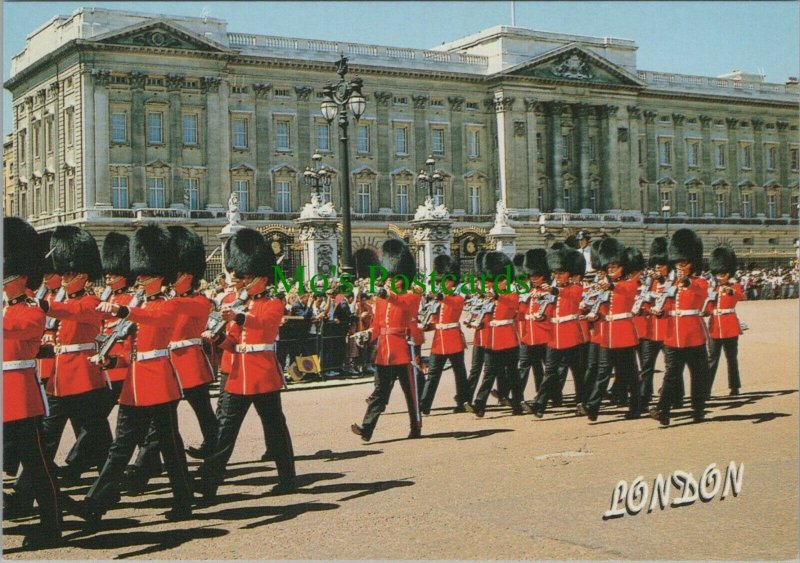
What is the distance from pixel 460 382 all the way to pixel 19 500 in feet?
18.8

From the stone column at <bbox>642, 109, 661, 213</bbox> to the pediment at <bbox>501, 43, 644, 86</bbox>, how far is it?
229 centimetres

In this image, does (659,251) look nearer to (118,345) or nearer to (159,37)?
(118,345)

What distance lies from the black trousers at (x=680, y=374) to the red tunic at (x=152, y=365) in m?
4.99

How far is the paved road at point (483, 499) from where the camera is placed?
6.03m

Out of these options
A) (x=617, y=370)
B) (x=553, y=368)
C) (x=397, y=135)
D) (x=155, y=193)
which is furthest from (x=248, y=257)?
(x=397, y=135)

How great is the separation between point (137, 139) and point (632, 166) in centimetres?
2640

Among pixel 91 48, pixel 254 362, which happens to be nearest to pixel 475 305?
pixel 254 362

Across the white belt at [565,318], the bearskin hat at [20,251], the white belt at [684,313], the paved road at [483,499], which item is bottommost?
the paved road at [483,499]

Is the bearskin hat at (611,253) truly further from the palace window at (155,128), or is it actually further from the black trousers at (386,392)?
the palace window at (155,128)

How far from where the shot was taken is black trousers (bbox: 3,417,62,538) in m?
6.43

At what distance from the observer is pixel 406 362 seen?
1007 cm

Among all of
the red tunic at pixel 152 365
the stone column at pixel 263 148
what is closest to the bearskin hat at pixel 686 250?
the red tunic at pixel 152 365

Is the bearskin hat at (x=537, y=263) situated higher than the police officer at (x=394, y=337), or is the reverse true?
the bearskin hat at (x=537, y=263)

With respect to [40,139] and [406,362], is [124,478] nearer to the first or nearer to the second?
[406,362]
